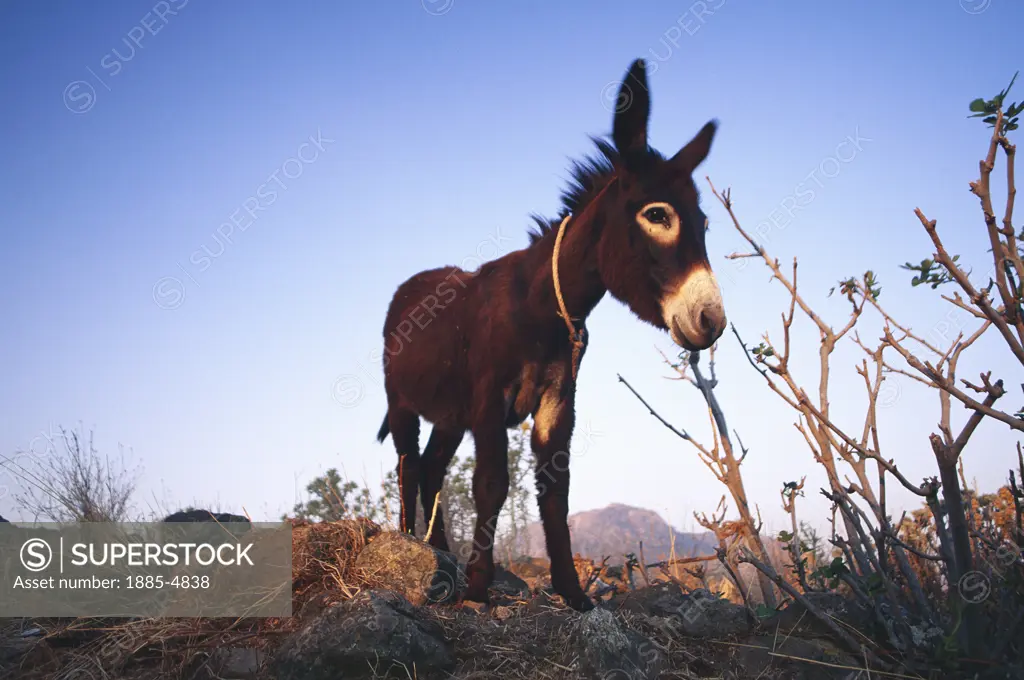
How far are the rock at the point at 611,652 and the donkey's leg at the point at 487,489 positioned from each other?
3.17 ft

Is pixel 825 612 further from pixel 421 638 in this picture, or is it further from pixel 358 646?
pixel 358 646

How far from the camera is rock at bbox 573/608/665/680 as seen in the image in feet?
10.6

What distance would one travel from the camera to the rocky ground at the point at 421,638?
3.23 m

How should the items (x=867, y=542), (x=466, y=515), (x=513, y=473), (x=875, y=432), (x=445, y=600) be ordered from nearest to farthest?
(x=875, y=432) → (x=867, y=542) → (x=445, y=600) → (x=513, y=473) → (x=466, y=515)

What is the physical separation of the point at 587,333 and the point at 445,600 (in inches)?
76.8

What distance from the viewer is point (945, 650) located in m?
2.39

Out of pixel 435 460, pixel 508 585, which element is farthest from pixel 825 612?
pixel 435 460

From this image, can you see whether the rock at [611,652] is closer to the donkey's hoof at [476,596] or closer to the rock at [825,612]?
the rock at [825,612]

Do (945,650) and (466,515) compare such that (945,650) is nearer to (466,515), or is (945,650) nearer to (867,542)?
(867,542)

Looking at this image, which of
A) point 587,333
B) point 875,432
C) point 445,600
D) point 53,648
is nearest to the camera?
point 875,432

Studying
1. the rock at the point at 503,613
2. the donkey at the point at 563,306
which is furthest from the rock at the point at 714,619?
the rock at the point at 503,613

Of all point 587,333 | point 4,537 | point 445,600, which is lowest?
point 445,600

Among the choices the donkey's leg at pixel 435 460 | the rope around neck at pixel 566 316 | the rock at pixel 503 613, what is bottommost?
the rock at pixel 503 613

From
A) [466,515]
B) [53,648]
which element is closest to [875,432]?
[53,648]
